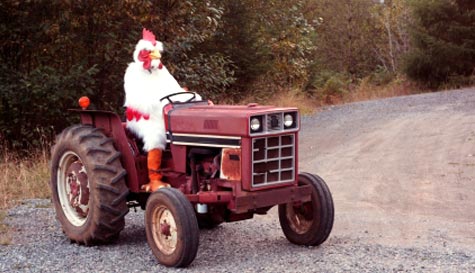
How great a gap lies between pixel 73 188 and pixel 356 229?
10.0 ft

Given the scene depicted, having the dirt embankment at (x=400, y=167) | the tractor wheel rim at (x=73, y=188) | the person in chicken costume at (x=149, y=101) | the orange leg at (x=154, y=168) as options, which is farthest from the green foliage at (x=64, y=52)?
the orange leg at (x=154, y=168)

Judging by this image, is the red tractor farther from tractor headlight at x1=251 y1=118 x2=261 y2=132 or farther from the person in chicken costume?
the person in chicken costume

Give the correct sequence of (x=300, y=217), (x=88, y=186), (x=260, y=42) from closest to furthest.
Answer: (x=300, y=217)
(x=88, y=186)
(x=260, y=42)

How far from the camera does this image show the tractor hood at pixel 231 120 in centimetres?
617

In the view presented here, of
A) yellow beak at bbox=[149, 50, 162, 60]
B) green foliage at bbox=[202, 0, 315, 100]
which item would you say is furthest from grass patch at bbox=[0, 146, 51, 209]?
green foliage at bbox=[202, 0, 315, 100]

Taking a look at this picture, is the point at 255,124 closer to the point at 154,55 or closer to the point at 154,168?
the point at 154,168

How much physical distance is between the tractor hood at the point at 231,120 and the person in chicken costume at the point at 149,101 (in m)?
0.21

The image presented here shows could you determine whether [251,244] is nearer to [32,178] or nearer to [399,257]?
[399,257]


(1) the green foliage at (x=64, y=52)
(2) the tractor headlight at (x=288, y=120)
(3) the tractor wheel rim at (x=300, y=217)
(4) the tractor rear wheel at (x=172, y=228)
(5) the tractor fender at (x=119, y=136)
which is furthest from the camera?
(1) the green foliage at (x=64, y=52)

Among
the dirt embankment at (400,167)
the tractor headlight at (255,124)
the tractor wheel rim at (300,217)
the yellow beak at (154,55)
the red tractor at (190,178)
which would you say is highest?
the yellow beak at (154,55)

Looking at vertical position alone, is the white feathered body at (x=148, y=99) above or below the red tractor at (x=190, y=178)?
above

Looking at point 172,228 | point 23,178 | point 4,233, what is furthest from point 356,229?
point 23,178

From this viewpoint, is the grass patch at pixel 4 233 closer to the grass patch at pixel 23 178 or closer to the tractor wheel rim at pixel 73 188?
the tractor wheel rim at pixel 73 188

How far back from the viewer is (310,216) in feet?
22.9
